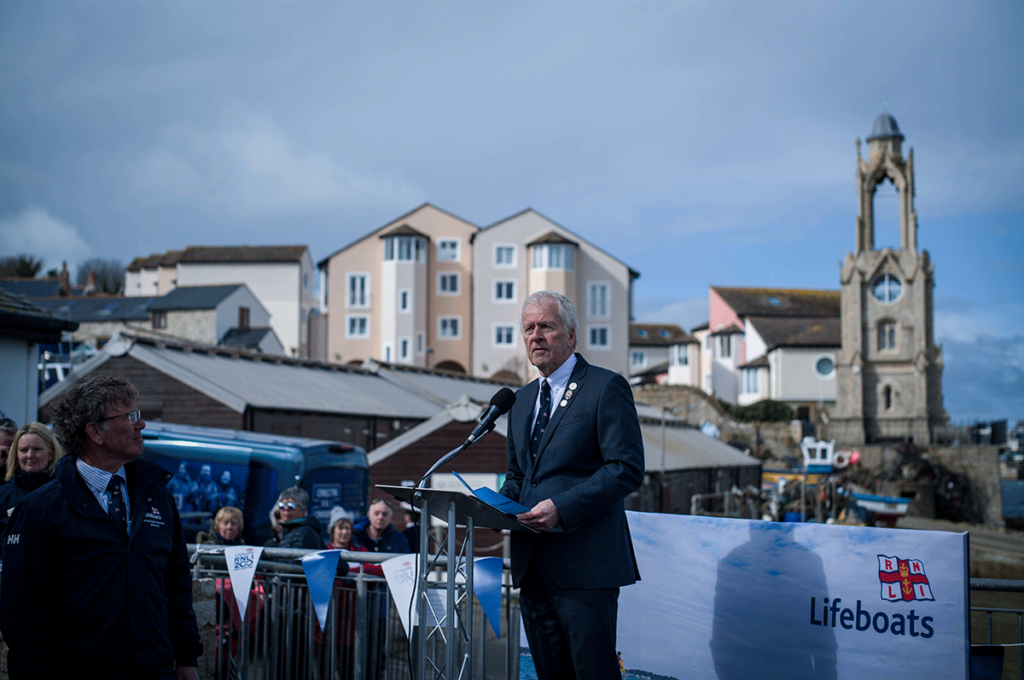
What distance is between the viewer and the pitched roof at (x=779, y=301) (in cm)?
8069

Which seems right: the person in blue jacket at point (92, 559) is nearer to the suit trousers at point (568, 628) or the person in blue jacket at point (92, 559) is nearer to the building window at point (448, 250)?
the suit trousers at point (568, 628)

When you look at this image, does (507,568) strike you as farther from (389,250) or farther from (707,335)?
(707,335)

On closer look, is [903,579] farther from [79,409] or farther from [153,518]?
[79,409]

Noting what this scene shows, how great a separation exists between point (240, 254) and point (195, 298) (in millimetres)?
15637

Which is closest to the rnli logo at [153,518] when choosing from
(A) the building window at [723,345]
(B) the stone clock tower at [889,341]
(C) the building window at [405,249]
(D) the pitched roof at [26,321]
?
(D) the pitched roof at [26,321]

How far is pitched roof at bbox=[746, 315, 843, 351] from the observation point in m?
71.2

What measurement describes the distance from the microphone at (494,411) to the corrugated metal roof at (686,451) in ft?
63.4

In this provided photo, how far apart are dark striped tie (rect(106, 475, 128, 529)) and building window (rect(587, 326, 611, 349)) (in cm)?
5499

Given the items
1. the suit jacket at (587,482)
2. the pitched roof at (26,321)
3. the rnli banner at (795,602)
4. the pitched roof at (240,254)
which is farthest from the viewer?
the pitched roof at (240,254)

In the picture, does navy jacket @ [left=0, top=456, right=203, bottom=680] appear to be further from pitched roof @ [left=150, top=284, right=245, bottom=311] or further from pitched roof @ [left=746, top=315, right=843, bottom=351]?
pitched roof @ [left=746, top=315, right=843, bottom=351]

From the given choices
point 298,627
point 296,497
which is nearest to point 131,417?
point 298,627

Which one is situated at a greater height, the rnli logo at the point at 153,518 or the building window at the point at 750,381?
the building window at the point at 750,381

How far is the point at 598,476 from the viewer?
12.0 feet

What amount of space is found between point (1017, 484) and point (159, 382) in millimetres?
160287
